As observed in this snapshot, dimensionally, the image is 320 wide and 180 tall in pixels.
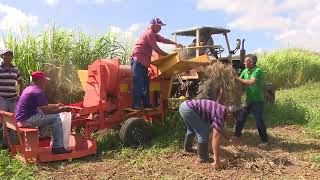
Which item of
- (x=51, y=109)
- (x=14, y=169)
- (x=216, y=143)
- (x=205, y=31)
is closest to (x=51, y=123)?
(x=51, y=109)

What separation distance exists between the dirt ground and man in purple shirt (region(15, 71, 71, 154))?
452 millimetres

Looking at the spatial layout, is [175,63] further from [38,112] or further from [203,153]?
[38,112]

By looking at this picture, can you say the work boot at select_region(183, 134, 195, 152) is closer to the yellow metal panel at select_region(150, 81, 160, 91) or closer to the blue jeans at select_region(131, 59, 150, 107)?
the blue jeans at select_region(131, 59, 150, 107)

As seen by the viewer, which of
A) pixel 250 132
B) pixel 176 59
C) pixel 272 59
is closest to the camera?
pixel 176 59

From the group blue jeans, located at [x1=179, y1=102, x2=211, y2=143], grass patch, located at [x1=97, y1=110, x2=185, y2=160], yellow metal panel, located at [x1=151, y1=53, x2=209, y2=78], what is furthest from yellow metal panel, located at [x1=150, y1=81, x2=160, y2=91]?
blue jeans, located at [x1=179, y1=102, x2=211, y2=143]

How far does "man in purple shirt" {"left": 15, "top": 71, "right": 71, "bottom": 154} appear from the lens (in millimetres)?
6473

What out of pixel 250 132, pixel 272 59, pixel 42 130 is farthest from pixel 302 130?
pixel 272 59

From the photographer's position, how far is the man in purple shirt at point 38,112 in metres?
6.47

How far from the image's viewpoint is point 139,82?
300 inches

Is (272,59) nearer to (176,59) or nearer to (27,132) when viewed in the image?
(176,59)

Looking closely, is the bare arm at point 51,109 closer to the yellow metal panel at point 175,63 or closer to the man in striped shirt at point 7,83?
the man in striped shirt at point 7,83

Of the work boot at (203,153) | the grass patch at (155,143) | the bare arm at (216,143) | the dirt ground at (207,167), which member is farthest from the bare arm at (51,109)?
the bare arm at (216,143)

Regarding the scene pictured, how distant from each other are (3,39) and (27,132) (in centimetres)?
397

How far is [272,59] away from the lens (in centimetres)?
1864
